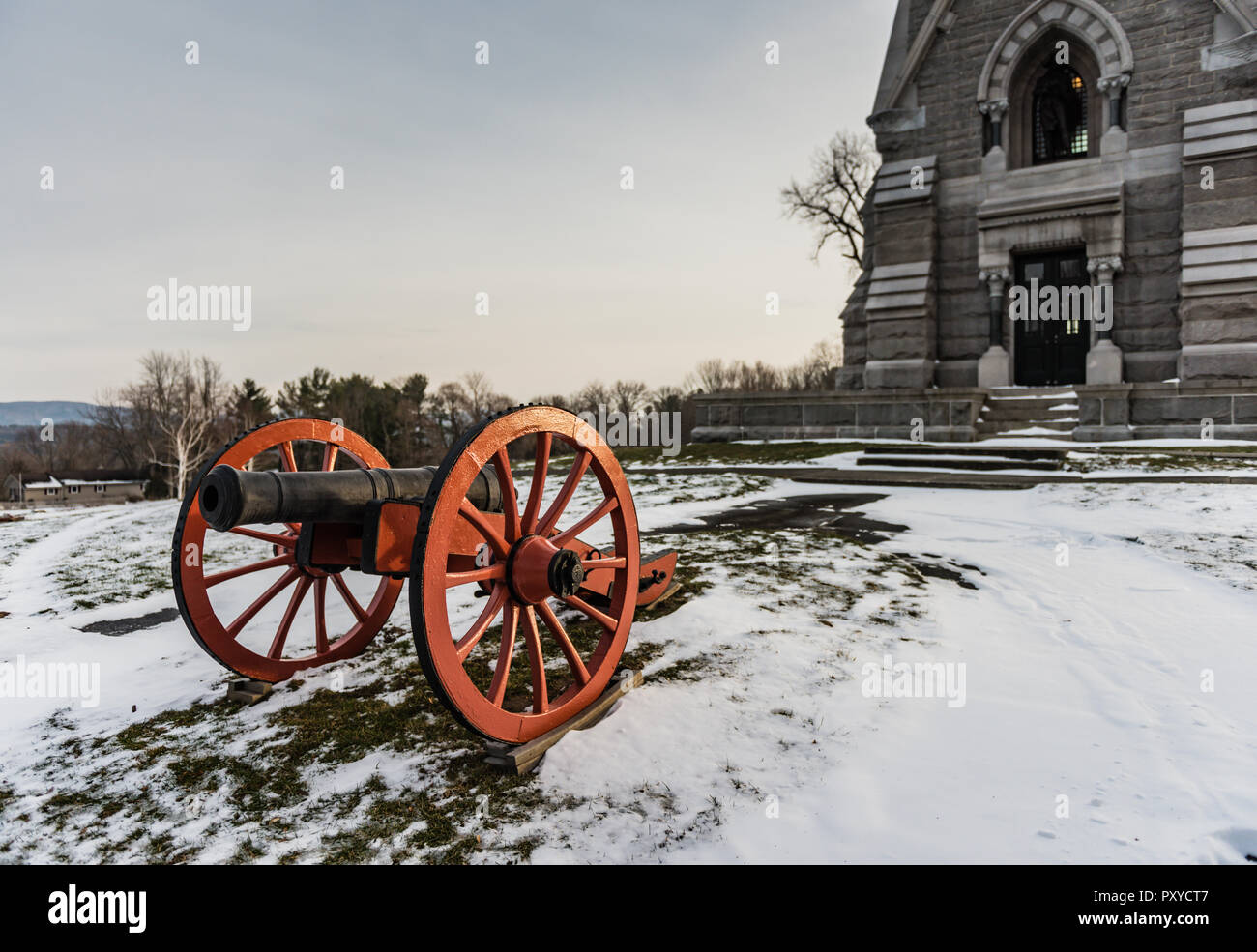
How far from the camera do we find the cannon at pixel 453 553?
2.51 metres

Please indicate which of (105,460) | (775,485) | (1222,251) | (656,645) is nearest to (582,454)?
(656,645)

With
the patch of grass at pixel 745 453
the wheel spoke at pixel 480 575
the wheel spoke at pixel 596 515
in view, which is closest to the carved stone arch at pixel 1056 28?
the patch of grass at pixel 745 453

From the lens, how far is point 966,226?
17.0 meters

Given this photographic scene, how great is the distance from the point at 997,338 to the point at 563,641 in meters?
16.6

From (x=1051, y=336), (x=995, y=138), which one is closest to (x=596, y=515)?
(x=1051, y=336)

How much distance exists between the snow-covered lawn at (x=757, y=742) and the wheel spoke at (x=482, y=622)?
53 cm

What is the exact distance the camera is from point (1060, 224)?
625 inches

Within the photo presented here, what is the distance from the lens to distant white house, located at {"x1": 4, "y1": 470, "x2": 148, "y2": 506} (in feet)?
205

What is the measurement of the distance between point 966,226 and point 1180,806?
56.4 ft

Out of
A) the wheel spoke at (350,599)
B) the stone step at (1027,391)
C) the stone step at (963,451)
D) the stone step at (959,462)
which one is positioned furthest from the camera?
the stone step at (1027,391)

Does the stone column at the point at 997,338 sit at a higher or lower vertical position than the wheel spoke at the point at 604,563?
higher

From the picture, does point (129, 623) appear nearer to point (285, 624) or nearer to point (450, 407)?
point (285, 624)

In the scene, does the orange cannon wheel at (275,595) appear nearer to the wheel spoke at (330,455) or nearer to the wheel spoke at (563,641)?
the wheel spoke at (330,455)

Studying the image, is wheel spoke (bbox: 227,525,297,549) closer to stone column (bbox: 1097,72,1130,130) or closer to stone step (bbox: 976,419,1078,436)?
stone step (bbox: 976,419,1078,436)
